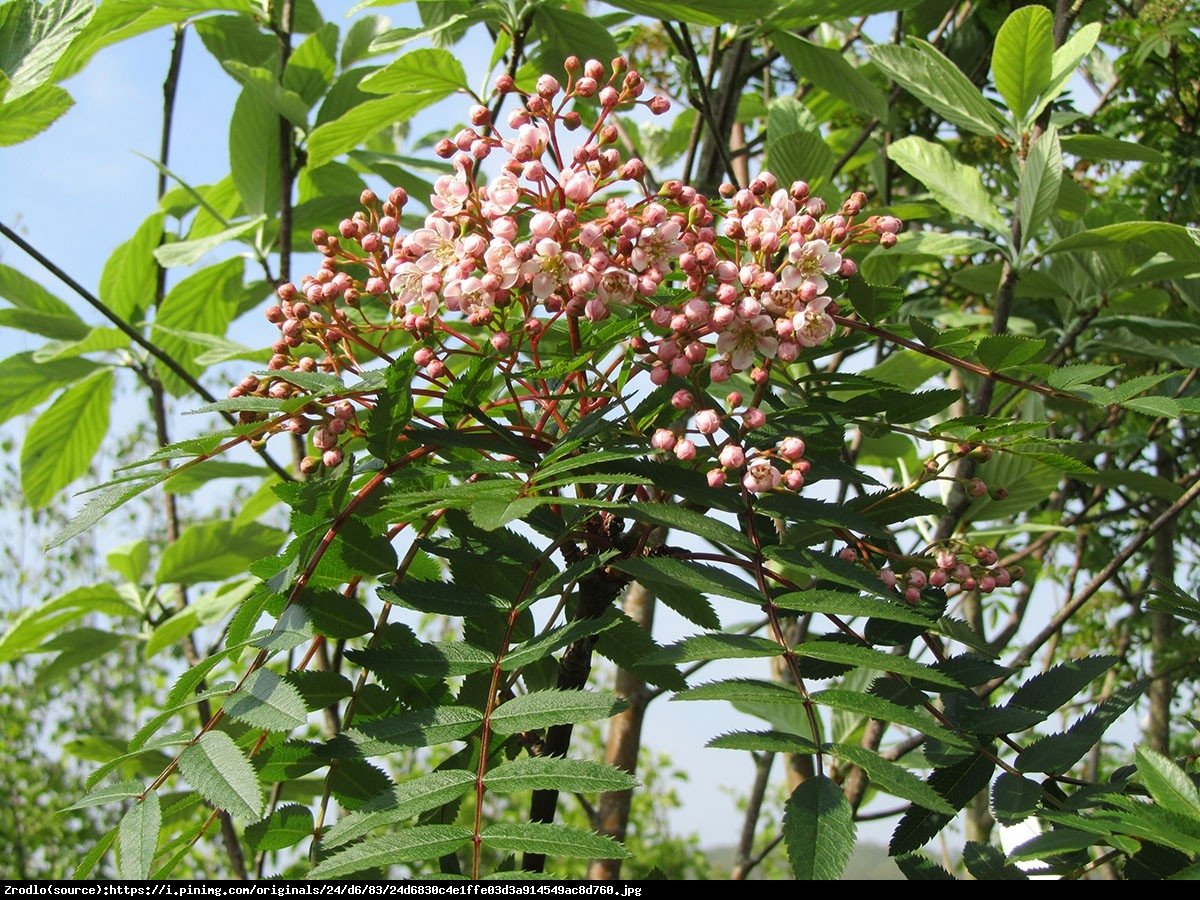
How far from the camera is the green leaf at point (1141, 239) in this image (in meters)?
1.39

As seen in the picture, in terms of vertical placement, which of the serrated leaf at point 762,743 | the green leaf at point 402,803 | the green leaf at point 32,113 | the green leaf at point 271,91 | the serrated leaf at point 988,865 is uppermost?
the green leaf at point 271,91

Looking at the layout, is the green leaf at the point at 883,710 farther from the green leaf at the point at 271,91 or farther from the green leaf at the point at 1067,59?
the green leaf at the point at 271,91

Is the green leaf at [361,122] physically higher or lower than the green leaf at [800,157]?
higher

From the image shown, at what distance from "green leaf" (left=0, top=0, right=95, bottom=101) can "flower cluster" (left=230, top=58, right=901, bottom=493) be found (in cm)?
32

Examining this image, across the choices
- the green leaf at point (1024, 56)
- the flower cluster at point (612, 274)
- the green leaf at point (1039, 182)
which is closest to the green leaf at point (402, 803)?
the flower cluster at point (612, 274)

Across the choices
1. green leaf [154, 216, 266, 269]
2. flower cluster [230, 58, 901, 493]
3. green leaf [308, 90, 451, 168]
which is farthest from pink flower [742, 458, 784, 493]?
green leaf [154, 216, 266, 269]

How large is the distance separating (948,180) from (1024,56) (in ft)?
0.60

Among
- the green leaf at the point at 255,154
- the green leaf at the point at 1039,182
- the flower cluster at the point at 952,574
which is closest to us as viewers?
the flower cluster at the point at 952,574

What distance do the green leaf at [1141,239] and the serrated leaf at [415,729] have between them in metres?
1.01

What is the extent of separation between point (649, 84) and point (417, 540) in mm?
1895

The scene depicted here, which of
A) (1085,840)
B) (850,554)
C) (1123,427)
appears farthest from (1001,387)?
(1085,840)

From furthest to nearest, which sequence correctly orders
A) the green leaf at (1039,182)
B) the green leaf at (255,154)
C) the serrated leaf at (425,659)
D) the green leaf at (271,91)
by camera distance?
the green leaf at (255,154) < the green leaf at (271,91) < the green leaf at (1039,182) < the serrated leaf at (425,659)

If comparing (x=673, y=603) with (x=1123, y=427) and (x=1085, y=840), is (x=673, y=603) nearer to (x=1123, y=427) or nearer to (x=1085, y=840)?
(x=1085, y=840)

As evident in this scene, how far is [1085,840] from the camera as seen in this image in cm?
77
